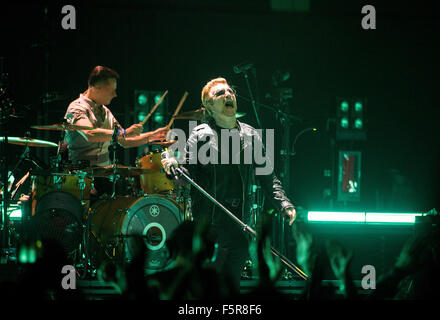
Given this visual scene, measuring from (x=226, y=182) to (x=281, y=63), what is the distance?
20.8 ft

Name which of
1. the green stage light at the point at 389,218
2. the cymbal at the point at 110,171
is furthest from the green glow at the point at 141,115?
the green stage light at the point at 389,218

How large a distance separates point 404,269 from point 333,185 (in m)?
7.40

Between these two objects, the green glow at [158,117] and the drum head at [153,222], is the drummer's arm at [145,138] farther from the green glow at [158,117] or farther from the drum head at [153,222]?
the green glow at [158,117]

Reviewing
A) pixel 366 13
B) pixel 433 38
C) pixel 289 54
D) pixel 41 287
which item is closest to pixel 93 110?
pixel 41 287

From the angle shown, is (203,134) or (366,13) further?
(366,13)

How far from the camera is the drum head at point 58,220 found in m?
4.78

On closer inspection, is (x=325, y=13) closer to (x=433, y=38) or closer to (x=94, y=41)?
(x=433, y=38)

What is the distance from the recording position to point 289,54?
30.4ft

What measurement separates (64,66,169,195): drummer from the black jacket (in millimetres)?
1719

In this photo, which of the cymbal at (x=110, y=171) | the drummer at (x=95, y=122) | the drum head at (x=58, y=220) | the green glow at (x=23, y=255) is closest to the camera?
the green glow at (x=23, y=255)

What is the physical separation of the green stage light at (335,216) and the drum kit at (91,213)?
58.3 inches

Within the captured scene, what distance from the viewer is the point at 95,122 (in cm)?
529

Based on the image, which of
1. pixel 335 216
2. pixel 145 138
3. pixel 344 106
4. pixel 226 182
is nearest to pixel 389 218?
pixel 335 216

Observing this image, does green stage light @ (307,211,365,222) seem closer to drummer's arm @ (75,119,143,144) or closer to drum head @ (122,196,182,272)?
drum head @ (122,196,182,272)
